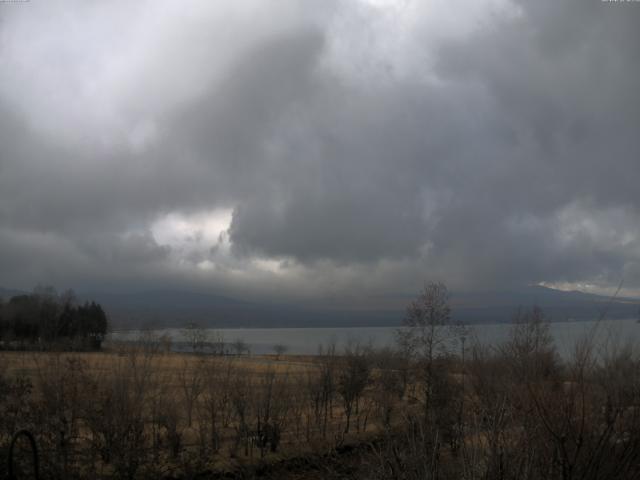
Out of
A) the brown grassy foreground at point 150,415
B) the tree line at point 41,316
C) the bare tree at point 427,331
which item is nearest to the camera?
the brown grassy foreground at point 150,415

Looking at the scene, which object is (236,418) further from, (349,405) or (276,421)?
(349,405)

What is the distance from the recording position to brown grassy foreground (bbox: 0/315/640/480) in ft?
23.8

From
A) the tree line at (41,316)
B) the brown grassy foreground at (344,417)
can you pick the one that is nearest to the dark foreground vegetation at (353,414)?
the brown grassy foreground at (344,417)

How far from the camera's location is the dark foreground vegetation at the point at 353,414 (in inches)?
287

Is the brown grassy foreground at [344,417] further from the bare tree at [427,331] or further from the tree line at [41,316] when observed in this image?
the tree line at [41,316]

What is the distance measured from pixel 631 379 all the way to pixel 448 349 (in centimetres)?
2543

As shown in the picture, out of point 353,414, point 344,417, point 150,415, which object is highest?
point 150,415

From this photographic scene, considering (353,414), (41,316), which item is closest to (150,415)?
(353,414)

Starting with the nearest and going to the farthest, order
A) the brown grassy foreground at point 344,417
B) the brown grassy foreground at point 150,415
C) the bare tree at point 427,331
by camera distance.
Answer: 1. the brown grassy foreground at point 344,417
2. the brown grassy foreground at point 150,415
3. the bare tree at point 427,331

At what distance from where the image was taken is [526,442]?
7.44 metres

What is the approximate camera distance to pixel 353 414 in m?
35.6

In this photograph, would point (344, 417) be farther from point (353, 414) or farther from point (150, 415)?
point (150, 415)

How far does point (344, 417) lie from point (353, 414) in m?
0.63

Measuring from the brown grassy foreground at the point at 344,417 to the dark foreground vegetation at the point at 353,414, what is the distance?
0.05 m
